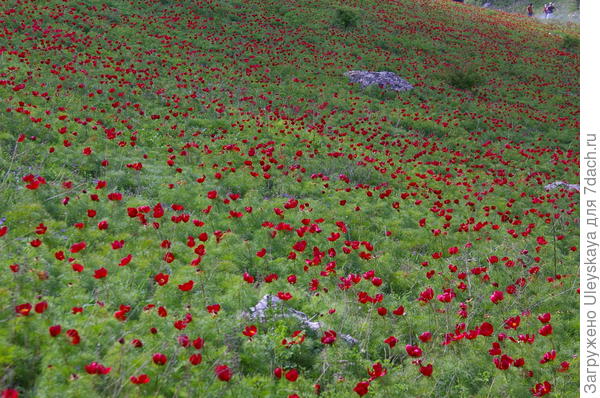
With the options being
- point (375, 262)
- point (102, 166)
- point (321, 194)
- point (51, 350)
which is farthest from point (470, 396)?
point (102, 166)

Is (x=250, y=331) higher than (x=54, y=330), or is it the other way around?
(x=54, y=330)

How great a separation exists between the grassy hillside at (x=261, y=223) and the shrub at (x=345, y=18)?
293 inches

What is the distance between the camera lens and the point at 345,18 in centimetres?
2831

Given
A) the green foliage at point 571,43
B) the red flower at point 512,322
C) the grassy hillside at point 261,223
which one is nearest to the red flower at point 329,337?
the grassy hillside at point 261,223

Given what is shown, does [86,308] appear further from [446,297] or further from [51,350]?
[446,297]

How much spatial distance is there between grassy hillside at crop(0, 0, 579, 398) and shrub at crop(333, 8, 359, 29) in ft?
24.4

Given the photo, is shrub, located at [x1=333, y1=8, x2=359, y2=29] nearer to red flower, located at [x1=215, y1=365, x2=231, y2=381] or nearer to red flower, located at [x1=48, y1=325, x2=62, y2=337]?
red flower, located at [x1=215, y1=365, x2=231, y2=381]

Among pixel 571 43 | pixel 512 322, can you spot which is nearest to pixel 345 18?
pixel 571 43

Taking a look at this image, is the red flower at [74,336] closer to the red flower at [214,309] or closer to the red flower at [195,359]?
the red flower at [195,359]

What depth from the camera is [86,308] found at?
170 inches

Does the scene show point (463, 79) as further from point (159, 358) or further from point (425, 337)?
point (159, 358)

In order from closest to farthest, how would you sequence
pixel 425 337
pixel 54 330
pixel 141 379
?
pixel 141 379
pixel 54 330
pixel 425 337

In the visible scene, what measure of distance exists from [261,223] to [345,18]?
952 inches

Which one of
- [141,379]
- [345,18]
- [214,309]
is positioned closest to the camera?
[141,379]
